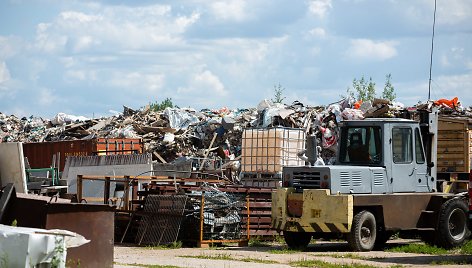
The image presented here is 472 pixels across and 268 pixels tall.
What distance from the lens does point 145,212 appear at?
2184cm

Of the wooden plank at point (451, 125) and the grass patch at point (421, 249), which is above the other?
the wooden plank at point (451, 125)

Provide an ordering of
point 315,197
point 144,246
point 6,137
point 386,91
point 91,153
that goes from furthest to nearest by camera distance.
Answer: point 386,91 → point 6,137 → point 91,153 → point 144,246 → point 315,197

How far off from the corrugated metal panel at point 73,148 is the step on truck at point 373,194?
13564 mm

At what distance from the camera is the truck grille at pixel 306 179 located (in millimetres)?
19609

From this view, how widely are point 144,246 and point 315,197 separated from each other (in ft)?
14.6

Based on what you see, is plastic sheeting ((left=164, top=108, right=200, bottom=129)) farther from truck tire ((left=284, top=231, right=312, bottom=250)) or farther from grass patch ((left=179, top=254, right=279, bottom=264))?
grass patch ((left=179, top=254, right=279, bottom=264))

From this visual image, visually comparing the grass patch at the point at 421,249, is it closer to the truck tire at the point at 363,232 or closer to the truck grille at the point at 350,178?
the truck tire at the point at 363,232

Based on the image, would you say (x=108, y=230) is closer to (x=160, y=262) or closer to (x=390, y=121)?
(x=160, y=262)

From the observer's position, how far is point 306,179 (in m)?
19.9

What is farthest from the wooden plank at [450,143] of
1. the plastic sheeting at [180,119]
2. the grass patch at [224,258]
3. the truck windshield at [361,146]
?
the plastic sheeting at [180,119]

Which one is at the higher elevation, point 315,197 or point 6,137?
point 6,137

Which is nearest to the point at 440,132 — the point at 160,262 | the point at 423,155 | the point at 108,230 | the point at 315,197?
the point at 423,155

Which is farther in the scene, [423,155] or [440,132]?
[440,132]

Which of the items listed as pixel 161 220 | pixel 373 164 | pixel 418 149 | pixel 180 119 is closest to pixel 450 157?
pixel 418 149
